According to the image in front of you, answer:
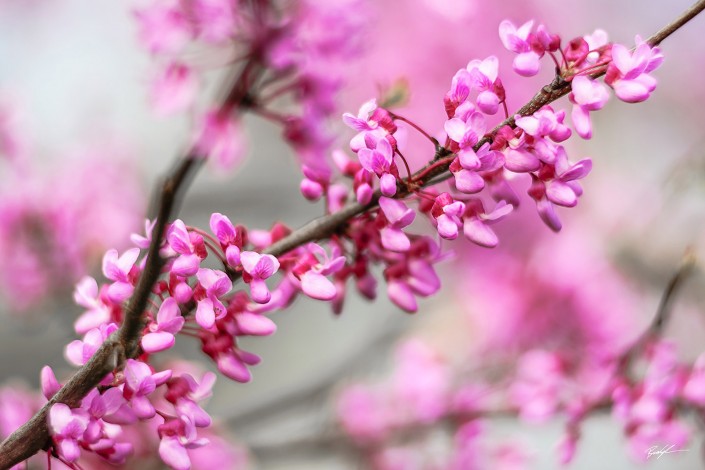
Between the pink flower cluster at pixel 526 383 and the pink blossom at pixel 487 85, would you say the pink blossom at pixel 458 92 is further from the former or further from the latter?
the pink flower cluster at pixel 526 383

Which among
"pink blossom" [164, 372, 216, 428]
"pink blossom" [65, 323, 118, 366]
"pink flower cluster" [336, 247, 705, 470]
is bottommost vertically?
"pink flower cluster" [336, 247, 705, 470]

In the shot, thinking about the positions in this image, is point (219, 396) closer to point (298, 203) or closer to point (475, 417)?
point (298, 203)

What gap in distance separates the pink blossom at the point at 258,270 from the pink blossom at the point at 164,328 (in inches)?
1.6

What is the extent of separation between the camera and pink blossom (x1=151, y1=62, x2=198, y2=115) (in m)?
0.61

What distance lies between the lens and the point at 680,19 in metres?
0.35

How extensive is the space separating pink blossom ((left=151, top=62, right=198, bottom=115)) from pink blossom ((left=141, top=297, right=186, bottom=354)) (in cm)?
28

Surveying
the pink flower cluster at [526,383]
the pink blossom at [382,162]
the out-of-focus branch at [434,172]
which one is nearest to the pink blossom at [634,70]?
the out-of-focus branch at [434,172]

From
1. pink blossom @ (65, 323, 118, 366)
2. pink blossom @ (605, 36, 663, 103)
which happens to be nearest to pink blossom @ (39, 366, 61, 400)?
pink blossom @ (65, 323, 118, 366)

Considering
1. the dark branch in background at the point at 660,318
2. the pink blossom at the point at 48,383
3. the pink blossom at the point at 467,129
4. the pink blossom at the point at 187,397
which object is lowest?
the dark branch in background at the point at 660,318

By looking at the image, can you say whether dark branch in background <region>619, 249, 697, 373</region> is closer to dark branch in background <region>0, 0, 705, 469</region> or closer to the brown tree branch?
dark branch in background <region>0, 0, 705, 469</region>

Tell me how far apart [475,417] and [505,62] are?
79 centimetres

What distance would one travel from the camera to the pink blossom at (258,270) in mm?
378

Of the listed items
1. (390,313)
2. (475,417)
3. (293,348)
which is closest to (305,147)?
(475,417)

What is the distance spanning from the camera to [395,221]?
1.28 ft
